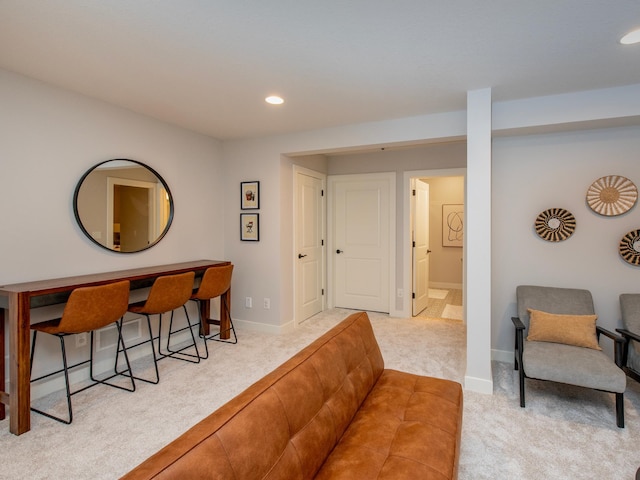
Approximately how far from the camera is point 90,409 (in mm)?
2537

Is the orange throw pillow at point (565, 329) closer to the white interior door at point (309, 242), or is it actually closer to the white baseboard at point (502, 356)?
the white baseboard at point (502, 356)

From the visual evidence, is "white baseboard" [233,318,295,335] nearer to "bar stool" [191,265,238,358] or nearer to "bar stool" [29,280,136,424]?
"bar stool" [191,265,238,358]

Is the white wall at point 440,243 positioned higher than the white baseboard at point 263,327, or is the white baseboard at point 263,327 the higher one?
the white wall at point 440,243

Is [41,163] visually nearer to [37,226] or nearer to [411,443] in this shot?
[37,226]

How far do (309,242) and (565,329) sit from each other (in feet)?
10.1

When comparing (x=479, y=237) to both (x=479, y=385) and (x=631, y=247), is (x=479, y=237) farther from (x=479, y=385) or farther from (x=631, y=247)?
(x=631, y=247)

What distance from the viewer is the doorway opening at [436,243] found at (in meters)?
4.96

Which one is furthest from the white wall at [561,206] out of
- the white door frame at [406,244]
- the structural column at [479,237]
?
the white door frame at [406,244]

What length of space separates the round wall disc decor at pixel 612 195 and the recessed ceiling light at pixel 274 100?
280 cm

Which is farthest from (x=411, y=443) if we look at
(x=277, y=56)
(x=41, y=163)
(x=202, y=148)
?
(x=202, y=148)

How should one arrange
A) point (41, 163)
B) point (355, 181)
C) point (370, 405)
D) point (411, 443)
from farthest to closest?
point (355, 181) < point (41, 163) < point (370, 405) < point (411, 443)

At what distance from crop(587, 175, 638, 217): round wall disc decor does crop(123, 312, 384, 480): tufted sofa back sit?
8.67 feet

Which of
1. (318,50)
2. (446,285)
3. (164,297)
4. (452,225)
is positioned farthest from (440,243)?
(318,50)

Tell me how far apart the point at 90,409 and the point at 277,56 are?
272cm
